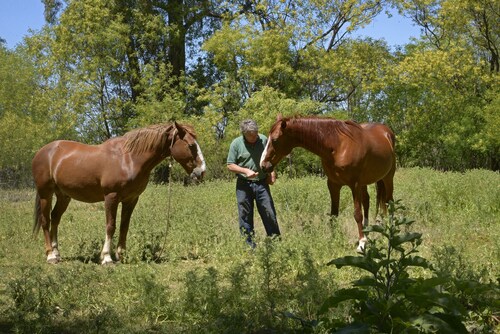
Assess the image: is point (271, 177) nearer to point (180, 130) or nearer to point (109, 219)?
point (180, 130)

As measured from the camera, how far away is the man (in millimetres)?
7590

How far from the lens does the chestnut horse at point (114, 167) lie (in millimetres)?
7523

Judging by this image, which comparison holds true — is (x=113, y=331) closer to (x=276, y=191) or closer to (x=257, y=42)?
(x=276, y=191)

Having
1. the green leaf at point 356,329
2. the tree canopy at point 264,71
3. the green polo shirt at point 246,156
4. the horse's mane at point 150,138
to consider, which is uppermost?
the tree canopy at point 264,71

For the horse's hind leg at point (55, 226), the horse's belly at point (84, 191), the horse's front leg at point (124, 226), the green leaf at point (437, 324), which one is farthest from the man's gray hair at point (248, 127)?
the green leaf at point (437, 324)

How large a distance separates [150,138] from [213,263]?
1.87 meters

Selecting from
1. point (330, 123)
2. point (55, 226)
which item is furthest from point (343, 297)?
point (55, 226)

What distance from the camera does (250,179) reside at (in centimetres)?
759

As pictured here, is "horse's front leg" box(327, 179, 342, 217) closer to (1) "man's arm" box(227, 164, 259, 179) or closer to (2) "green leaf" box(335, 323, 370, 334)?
(1) "man's arm" box(227, 164, 259, 179)

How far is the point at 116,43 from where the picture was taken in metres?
25.7

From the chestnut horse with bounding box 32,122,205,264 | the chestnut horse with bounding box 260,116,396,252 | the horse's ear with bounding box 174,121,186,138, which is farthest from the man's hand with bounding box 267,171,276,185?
the horse's ear with bounding box 174,121,186,138

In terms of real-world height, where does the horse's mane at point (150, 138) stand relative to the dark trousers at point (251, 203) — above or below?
above

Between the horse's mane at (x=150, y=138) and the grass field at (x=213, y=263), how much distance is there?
1.09m

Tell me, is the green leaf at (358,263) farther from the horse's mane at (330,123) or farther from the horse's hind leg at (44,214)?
the horse's hind leg at (44,214)
